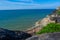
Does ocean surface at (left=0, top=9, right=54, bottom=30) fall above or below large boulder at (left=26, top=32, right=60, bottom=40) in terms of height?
above

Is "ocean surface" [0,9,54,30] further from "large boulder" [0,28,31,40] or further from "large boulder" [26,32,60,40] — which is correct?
"large boulder" [26,32,60,40]

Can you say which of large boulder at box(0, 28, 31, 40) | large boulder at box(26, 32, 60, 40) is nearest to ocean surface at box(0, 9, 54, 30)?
large boulder at box(0, 28, 31, 40)

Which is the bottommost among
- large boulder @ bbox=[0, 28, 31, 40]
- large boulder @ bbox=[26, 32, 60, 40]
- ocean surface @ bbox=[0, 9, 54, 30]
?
large boulder @ bbox=[26, 32, 60, 40]

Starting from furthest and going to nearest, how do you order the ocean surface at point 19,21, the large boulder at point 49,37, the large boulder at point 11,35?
1. the ocean surface at point 19,21
2. the large boulder at point 11,35
3. the large boulder at point 49,37

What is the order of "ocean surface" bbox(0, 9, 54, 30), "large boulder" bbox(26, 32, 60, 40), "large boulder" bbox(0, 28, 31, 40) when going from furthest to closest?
"ocean surface" bbox(0, 9, 54, 30) < "large boulder" bbox(0, 28, 31, 40) < "large boulder" bbox(26, 32, 60, 40)

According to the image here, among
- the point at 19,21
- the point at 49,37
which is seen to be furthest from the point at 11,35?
the point at 19,21

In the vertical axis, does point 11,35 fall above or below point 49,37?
above

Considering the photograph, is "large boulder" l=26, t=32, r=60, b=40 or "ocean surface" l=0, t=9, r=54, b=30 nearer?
"large boulder" l=26, t=32, r=60, b=40

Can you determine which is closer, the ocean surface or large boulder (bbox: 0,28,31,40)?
large boulder (bbox: 0,28,31,40)

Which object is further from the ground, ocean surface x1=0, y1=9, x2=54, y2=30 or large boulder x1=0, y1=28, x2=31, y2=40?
ocean surface x1=0, y1=9, x2=54, y2=30

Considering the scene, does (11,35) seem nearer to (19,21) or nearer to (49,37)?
(49,37)

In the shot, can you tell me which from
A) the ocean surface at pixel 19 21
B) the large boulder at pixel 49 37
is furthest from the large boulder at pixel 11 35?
the ocean surface at pixel 19 21

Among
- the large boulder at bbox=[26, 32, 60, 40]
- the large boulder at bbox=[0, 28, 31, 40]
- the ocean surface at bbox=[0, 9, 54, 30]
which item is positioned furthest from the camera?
the ocean surface at bbox=[0, 9, 54, 30]

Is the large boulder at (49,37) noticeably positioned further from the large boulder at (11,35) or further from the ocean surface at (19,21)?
the ocean surface at (19,21)
